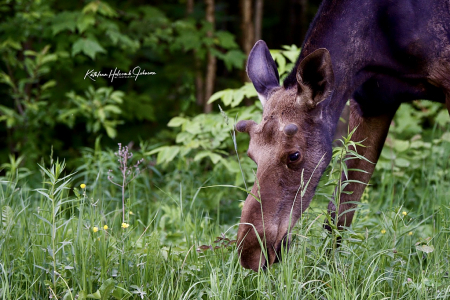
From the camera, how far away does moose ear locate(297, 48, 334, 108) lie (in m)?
3.06

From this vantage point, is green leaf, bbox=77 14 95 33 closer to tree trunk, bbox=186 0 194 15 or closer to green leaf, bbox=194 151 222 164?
green leaf, bbox=194 151 222 164

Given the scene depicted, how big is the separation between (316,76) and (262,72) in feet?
1.89

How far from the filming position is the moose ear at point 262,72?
141 inches

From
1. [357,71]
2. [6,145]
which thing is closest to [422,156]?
[357,71]

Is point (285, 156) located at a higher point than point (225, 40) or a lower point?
lower

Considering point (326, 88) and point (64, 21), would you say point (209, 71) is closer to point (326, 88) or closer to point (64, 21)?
point (64, 21)

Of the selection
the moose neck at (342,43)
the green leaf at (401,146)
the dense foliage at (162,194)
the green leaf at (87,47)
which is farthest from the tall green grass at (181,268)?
→ the green leaf at (87,47)

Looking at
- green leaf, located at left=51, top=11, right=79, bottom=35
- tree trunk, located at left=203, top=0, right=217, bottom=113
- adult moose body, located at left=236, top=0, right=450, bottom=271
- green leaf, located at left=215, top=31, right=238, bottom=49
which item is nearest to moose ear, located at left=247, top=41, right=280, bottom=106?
adult moose body, located at left=236, top=0, right=450, bottom=271

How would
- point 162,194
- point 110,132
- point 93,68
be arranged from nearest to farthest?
point 162,194 < point 110,132 < point 93,68

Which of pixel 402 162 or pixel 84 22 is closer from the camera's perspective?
pixel 402 162

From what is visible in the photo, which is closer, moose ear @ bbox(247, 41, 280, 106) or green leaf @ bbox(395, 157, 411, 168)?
moose ear @ bbox(247, 41, 280, 106)

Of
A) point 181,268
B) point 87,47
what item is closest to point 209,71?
point 87,47

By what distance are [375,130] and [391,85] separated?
0.43 m

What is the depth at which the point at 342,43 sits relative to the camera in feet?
11.4
